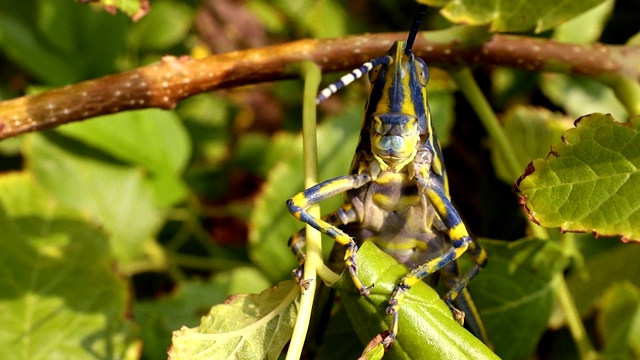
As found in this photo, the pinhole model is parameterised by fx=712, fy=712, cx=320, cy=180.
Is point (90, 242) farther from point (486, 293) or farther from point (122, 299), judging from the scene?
point (486, 293)

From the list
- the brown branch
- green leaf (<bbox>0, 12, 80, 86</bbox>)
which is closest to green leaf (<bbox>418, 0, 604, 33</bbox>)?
the brown branch

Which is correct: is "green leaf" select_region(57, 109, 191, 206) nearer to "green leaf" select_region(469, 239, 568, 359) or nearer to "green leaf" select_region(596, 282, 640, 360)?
"green leaf" select_region(469, 239, 568, 359)

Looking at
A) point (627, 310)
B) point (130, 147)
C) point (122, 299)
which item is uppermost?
point (130, 147)

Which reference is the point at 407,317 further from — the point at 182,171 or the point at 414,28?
the point at 182,171

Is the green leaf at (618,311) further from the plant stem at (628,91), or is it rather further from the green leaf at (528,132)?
the plant stem at (628,91)

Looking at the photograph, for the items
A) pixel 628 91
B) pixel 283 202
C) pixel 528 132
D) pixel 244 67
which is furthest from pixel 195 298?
pixel 628 91

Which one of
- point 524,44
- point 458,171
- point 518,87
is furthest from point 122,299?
point 518,87
